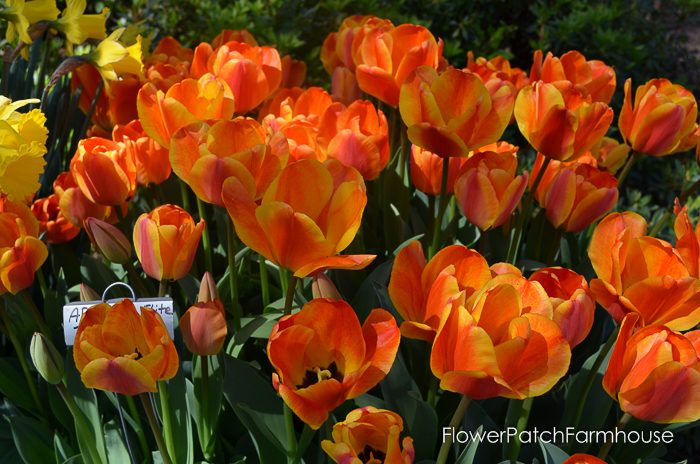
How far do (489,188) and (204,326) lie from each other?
456mm

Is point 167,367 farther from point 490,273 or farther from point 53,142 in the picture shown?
point 53,142

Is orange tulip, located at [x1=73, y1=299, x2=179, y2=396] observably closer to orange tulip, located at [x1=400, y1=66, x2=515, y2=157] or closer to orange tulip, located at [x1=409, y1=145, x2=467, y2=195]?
orange tulip, located at [x1=400, y1=66, x2=515, y2=157]

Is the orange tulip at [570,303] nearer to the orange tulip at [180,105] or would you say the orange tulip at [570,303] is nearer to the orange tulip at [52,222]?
the orange tulip at [180,105]

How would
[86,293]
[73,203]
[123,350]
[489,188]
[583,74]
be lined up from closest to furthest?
1. [123,350]
2. [86,293]
3. [489,188]
4. [73,203]
5. [583,74]

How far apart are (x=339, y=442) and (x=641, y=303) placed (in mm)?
383

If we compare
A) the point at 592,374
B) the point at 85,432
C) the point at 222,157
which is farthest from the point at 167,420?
the point at 592,374

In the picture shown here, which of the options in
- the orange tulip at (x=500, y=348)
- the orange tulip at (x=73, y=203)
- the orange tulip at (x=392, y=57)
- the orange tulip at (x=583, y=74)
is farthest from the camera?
the orange tulip at (x=583, y=74)

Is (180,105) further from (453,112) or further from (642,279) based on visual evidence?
(642,279)

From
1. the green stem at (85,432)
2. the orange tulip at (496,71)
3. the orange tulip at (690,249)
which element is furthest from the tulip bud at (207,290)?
the orange tulip at (496,71)

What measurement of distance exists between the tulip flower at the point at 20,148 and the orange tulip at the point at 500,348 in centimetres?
60

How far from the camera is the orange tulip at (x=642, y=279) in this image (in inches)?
34.3

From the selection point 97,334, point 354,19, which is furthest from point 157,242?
point 354,19

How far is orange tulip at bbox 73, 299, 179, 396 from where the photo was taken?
31.4 inches

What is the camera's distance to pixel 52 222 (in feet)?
4.49
